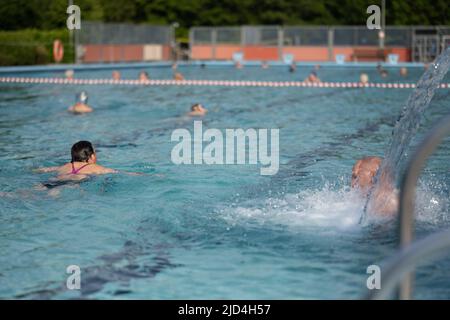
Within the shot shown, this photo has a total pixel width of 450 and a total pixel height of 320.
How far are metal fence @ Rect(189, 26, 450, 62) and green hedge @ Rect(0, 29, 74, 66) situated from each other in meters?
10.2

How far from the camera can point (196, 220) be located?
689 cm

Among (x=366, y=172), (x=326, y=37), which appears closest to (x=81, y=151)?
(x=366, y=172)

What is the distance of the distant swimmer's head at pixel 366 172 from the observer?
7.02 m

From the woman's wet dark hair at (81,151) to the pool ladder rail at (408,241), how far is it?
529 cm

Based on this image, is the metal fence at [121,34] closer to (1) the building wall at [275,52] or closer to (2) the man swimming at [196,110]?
(1) the building wall at [275,52]

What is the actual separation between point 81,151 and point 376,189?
315cm

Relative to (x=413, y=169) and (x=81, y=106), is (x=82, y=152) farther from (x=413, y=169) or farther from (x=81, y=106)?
(x=81, y=106)

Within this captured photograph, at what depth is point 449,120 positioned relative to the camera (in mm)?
3123

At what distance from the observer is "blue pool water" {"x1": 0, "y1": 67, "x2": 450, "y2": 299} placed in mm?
5176

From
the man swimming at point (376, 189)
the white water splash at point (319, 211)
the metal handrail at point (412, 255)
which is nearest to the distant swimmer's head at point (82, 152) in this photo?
the white water splash at point (319, 211)

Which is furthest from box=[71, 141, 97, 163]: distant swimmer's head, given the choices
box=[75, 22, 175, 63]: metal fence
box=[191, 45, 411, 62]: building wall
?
box=[191, 45, 411, 62]: building wall

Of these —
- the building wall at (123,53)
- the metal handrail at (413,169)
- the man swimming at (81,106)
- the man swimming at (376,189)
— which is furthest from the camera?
the building wall at (123,53)
